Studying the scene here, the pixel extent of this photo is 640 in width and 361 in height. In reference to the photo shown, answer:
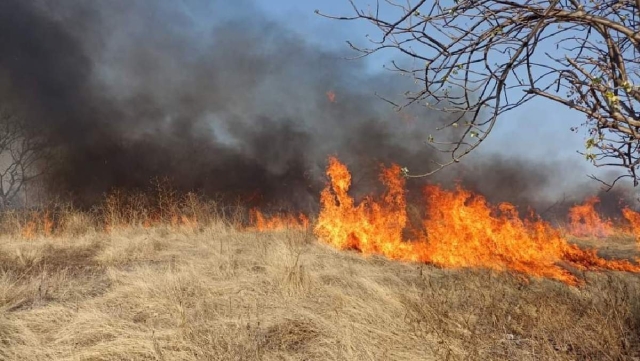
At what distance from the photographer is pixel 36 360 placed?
295cm

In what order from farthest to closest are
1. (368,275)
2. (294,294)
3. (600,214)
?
(600,214) → (368,275) → (294,294)

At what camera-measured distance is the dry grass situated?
3.02 metres

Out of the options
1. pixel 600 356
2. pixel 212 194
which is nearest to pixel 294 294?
pixel 600 356

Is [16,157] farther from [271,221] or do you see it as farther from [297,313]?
[297,313]

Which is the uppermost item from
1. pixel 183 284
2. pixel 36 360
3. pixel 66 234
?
pixel 66 234

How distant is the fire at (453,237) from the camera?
7109mm

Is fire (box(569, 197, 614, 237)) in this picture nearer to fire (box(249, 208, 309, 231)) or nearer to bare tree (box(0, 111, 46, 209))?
fire (box(249, 208, 309, 231))

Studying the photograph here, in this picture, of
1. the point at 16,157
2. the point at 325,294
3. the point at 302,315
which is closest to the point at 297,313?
the point at 302,315

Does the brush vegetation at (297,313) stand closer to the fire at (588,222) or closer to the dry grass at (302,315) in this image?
the dry grass at (302,315)

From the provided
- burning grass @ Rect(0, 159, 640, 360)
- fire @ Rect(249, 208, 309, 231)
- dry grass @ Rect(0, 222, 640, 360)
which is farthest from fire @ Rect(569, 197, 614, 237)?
fire @ Rect(249, 208, 309, 231)

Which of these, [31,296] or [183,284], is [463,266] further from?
[31,296]

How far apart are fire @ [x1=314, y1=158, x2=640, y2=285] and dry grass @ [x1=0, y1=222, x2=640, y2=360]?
1.10 meters

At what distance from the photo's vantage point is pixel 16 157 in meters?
17.3

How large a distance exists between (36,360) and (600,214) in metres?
17.5
